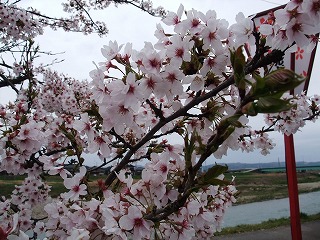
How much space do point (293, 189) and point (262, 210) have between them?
17.5ft

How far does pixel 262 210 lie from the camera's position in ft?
31.1

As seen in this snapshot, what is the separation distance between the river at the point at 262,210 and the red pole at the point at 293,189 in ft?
9.40

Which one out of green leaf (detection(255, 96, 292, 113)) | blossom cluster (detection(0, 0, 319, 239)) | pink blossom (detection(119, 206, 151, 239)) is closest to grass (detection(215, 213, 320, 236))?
blossom cluster (detection(0, 0, 319, 239))

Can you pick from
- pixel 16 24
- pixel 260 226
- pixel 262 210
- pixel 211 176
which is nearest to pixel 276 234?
pixel 260 226

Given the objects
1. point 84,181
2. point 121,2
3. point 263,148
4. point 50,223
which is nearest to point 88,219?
point 84,181

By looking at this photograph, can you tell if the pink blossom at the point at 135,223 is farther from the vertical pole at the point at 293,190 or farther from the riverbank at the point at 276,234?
the riverbank at the point at 276,234

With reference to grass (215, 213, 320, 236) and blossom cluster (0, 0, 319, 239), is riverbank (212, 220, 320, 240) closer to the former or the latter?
grass (215, 213, 320, 236)

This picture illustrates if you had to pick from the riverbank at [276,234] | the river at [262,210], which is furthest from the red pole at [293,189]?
the river at [262,210]

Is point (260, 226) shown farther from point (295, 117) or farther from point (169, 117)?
point (169, 117)

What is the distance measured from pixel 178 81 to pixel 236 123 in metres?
0.44

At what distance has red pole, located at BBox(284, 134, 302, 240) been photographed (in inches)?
176

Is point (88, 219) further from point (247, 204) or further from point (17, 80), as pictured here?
point (247, 204)

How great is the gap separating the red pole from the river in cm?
287

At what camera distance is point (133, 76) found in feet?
3.17
